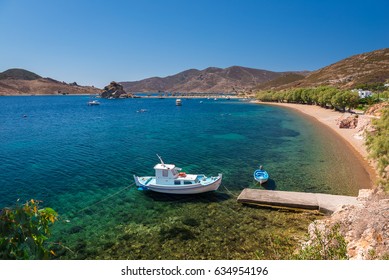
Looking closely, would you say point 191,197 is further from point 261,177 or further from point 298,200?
point 298,200

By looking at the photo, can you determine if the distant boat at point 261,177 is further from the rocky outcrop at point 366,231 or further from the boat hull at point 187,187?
the rocky outcrop at point 366,231

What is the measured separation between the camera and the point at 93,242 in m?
19.7

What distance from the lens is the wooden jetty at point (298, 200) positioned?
78.1ft

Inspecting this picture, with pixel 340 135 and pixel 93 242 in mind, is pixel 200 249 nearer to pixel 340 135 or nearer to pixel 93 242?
pixel 93 242

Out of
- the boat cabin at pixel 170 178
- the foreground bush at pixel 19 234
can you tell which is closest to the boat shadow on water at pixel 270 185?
the boat cabin at pixel 170 178

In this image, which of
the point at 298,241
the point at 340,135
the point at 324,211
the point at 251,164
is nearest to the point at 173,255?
the point at 298,241

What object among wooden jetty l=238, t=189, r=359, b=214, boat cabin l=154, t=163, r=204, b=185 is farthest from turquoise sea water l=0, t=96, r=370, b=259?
boat cabin l=154, t=163, r=204, b=185

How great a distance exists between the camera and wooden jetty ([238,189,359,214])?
2380 centimetres

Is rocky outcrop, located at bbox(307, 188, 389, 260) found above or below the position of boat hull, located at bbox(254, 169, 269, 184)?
above

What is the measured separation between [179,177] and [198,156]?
16010mm

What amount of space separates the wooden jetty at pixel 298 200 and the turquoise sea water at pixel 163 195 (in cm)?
115

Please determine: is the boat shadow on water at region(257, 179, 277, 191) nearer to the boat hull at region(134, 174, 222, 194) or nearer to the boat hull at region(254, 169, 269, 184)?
the boat hull at region(254, 169, 269, 184)

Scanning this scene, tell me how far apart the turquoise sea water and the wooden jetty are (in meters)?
1.15

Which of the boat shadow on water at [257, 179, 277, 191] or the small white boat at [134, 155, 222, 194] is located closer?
the small white boat at [134, 155, 222, 194]
